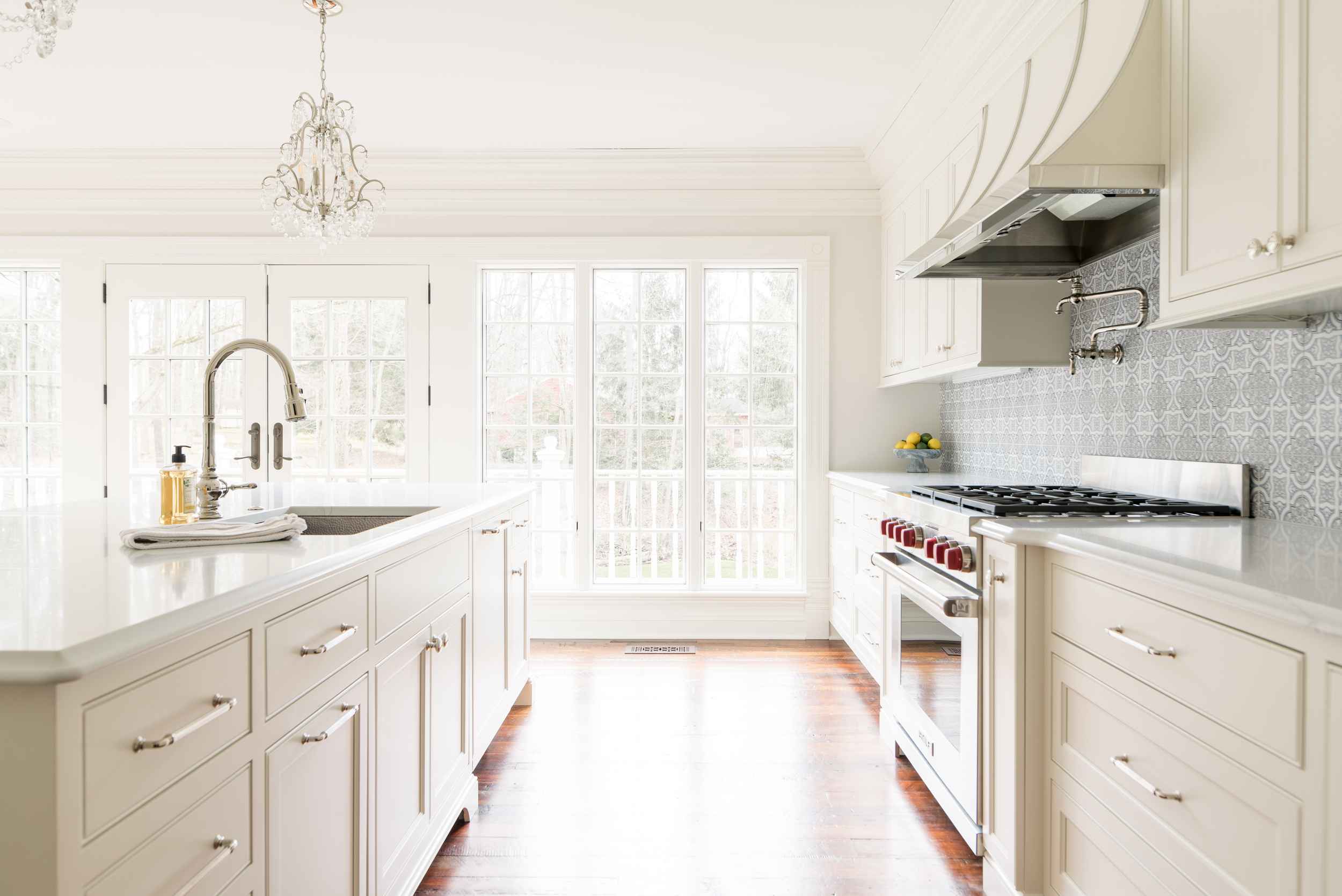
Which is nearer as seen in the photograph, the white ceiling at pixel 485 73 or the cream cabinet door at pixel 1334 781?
the cream cabinet door at pixel 1334 781

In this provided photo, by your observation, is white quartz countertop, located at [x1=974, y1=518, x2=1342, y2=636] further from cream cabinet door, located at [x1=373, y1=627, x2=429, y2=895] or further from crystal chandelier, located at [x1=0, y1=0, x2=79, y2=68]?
crystal chandelier, located at [x1=0, y1=0, x2=79, y2=68]

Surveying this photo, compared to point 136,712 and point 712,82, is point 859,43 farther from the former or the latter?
point 136,712

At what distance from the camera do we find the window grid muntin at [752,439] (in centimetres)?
395

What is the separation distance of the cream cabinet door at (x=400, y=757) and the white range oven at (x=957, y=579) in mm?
1367

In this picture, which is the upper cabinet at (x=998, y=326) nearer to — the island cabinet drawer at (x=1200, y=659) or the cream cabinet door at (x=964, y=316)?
the cream cabinet door at (x=964, y=316)

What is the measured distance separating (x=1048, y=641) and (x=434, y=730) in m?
1.51

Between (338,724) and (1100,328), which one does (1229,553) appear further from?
(338,724)

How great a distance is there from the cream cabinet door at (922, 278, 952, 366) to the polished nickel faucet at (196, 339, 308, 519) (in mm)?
2410

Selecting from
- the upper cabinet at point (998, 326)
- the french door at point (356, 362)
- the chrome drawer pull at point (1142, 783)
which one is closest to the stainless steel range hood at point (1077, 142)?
the upper cabinet at point (998, 326)

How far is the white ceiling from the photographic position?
256 cm

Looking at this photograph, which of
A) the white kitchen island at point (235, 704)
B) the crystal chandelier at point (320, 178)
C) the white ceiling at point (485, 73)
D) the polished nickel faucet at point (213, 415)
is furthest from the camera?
the white ceiling at point (485, 73)

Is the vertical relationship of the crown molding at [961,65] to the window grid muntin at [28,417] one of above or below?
above

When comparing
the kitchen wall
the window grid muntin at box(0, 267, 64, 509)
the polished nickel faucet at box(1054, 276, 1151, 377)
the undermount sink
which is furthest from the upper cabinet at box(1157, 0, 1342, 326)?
the window grid muntin at box(0, 267, 64, 509)

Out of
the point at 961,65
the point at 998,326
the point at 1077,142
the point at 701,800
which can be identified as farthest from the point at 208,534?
the point at 961,65
